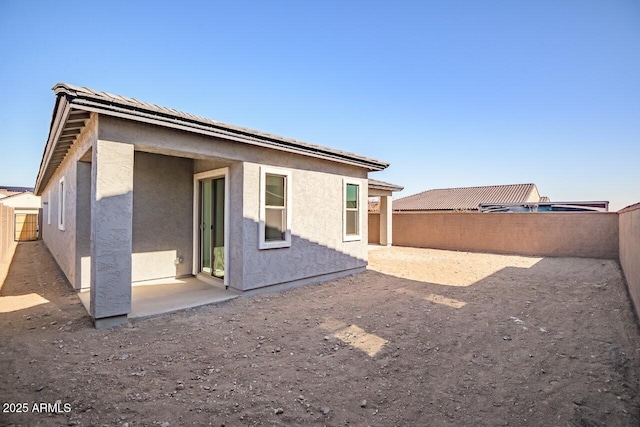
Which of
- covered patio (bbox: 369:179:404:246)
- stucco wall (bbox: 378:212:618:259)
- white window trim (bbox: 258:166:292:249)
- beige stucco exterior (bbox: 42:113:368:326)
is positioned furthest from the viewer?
covered patio (bbox: 369:179:404:246)

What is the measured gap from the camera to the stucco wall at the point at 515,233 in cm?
1252

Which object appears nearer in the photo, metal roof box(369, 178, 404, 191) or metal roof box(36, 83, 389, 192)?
metal roof box(36, 83, 389, 192)

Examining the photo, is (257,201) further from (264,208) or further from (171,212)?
(171,212)

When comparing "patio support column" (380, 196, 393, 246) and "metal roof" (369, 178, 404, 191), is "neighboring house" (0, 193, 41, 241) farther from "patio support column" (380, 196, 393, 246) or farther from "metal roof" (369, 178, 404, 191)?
"patio support column" (380, 196, 393, 246)

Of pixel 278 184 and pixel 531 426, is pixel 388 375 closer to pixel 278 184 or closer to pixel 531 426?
pixel 531 426

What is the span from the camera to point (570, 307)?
5.92 metres

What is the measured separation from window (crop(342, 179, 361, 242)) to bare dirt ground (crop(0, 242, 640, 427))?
8.89 ft

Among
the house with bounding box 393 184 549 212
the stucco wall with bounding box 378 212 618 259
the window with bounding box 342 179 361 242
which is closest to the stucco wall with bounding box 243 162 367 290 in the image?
the window with bounding box 342 179 361 242

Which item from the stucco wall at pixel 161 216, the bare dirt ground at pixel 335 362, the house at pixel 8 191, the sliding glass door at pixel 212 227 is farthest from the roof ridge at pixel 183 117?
the house at pixel 8 191

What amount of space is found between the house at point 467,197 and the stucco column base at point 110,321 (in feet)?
88.2

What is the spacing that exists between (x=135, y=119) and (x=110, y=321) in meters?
3.14

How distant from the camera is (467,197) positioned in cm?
2988

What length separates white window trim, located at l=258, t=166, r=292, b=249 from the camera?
6.56 m

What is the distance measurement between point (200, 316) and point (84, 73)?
912cm
